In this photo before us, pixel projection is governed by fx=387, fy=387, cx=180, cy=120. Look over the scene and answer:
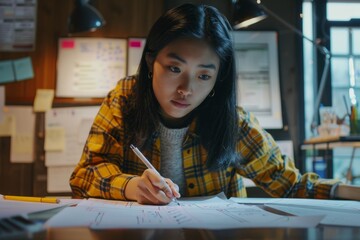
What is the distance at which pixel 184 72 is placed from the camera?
3.06 ft

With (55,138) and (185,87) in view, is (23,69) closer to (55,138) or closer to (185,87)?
(55,138)

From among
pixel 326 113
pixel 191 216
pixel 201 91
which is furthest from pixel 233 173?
pixel 326 113

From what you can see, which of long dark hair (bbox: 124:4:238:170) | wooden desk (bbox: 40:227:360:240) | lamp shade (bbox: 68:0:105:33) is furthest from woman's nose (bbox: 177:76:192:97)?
lamp shade (bbox: 68:0:105:33)

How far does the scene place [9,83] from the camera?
258 centimetres

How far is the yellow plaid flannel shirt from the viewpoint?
1.04 m

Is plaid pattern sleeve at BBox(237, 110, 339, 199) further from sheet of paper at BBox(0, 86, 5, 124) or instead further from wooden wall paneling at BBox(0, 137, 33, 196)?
sheet of paper at BBox(0, 86, 5, 124)

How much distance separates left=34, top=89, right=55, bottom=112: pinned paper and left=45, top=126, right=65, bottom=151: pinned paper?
14cm

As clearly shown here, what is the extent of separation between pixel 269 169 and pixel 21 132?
75.0 inches

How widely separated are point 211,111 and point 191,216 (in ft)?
1.82

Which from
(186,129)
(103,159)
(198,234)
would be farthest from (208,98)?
(198,234)

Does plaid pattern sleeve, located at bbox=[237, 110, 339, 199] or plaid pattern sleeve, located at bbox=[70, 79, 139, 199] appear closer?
plaid pattern sleeve, located at bbox=[70, 79, 139, 199]

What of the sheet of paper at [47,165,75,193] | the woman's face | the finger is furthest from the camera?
the sheet of paper at [47,165,75,193]

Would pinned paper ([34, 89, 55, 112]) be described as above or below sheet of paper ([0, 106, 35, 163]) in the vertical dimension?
above

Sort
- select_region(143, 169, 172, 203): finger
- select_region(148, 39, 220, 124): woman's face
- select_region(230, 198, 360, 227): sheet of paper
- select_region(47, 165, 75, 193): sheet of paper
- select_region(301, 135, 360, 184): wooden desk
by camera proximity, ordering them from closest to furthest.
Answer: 1. select_region(230, 198, 360, 227): sheet of paper
2. select_region(143, 169, 172, 203): finger
3. select_region(148, 39, 220, 124): woman's face
4. select_region(301, 135, 360, 184): wooden desk
5. select_region(47, 165, 75, 193): sheet of paper
